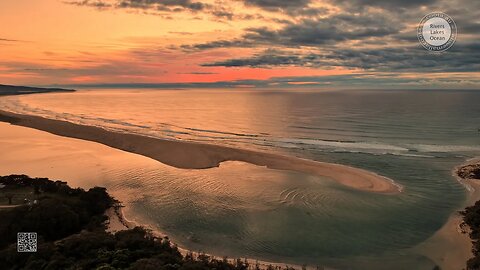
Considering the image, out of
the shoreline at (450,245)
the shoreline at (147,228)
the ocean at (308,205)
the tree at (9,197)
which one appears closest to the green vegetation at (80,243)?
the shoreline at (147,228)

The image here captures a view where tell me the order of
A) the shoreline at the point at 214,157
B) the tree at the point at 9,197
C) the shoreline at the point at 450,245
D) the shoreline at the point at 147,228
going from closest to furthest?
the shoreline at the point at 147,228 < the shoreline at the point at 450,245 < the tree at the point at 9,197 < the shoreline at the point at 214,157

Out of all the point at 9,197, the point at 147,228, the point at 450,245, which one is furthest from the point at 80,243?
the point at 450,245

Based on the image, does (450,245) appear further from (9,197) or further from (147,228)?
(9,197)

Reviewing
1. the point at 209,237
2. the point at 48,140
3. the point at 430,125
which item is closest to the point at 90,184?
the point at 209,237

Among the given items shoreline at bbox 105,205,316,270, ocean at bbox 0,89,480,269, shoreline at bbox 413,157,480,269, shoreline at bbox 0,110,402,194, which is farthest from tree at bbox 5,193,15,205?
shoreline at bbox 413,157,480,269

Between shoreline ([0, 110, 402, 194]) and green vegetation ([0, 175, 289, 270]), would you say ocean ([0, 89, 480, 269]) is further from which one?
green vegetation ([0, 175, 289, 270])

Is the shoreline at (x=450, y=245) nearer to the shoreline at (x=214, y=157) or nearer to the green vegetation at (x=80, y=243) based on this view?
the shoreline at (x=214, y=157)
